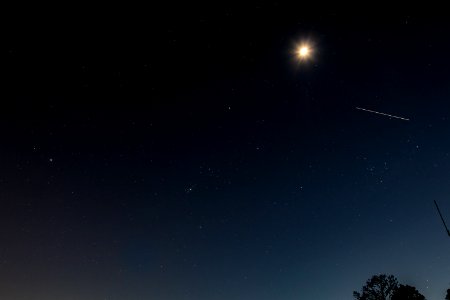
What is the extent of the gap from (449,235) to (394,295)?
30173mm

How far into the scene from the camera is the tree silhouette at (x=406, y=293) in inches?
1667

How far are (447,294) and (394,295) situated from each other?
22.4 feet

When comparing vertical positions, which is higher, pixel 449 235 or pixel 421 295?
pixel 421 295

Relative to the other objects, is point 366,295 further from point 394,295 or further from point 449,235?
point 449,235

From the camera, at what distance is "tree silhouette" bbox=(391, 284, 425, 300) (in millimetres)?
42344

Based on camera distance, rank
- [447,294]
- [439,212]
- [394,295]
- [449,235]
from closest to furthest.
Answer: [449,235] < [439,212] < [447,294] < [394,295]

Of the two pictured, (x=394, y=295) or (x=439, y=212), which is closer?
(x=439, y=212)

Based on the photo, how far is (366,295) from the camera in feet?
146

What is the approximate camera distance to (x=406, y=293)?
42531mm

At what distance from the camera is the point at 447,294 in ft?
123

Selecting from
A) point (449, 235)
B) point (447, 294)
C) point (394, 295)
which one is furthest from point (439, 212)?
point (394, 295)

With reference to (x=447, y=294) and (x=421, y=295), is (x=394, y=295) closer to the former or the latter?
(x=421, y=295)

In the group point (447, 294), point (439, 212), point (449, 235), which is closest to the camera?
point (449, 235)

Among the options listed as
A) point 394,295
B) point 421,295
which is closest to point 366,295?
point 394,295
